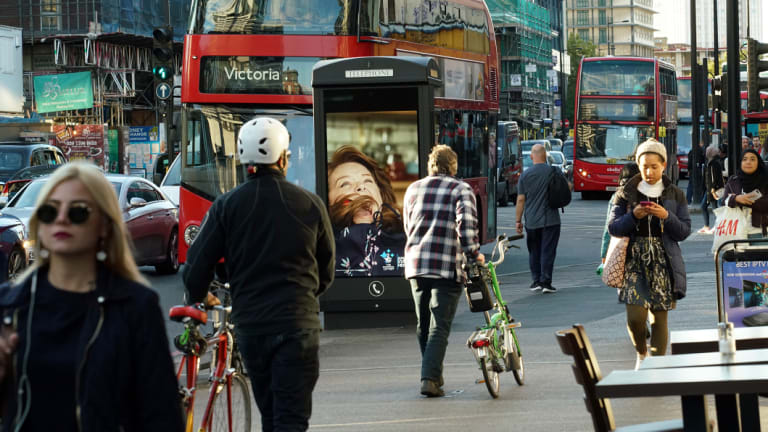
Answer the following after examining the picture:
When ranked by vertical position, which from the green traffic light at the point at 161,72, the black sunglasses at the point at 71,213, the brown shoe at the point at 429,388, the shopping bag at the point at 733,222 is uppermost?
the green traffic light at the point at 161,72

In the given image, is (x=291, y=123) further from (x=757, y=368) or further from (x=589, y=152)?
(x=589, y=152)

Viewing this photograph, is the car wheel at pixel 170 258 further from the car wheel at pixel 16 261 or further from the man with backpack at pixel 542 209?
the man with backpack at pixel 542 209

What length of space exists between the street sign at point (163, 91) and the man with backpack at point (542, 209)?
872 cm

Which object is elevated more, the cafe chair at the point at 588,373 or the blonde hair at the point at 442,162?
the blonde hair at the point at 442,162

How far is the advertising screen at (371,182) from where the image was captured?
1298cm

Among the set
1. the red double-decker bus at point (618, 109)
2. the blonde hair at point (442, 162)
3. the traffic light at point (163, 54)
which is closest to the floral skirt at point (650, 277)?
the blonde hair at point (442, 162)

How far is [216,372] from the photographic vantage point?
6410 mm

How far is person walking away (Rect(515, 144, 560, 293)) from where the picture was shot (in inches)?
661

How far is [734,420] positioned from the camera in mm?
5469

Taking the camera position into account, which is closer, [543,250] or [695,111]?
[543,250]

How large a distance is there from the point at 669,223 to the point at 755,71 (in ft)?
14.8

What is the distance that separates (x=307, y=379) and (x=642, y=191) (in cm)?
414

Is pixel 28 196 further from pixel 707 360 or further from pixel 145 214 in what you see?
pixel 707 360

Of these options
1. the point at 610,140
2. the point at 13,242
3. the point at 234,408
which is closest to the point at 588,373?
the point at 234,408
